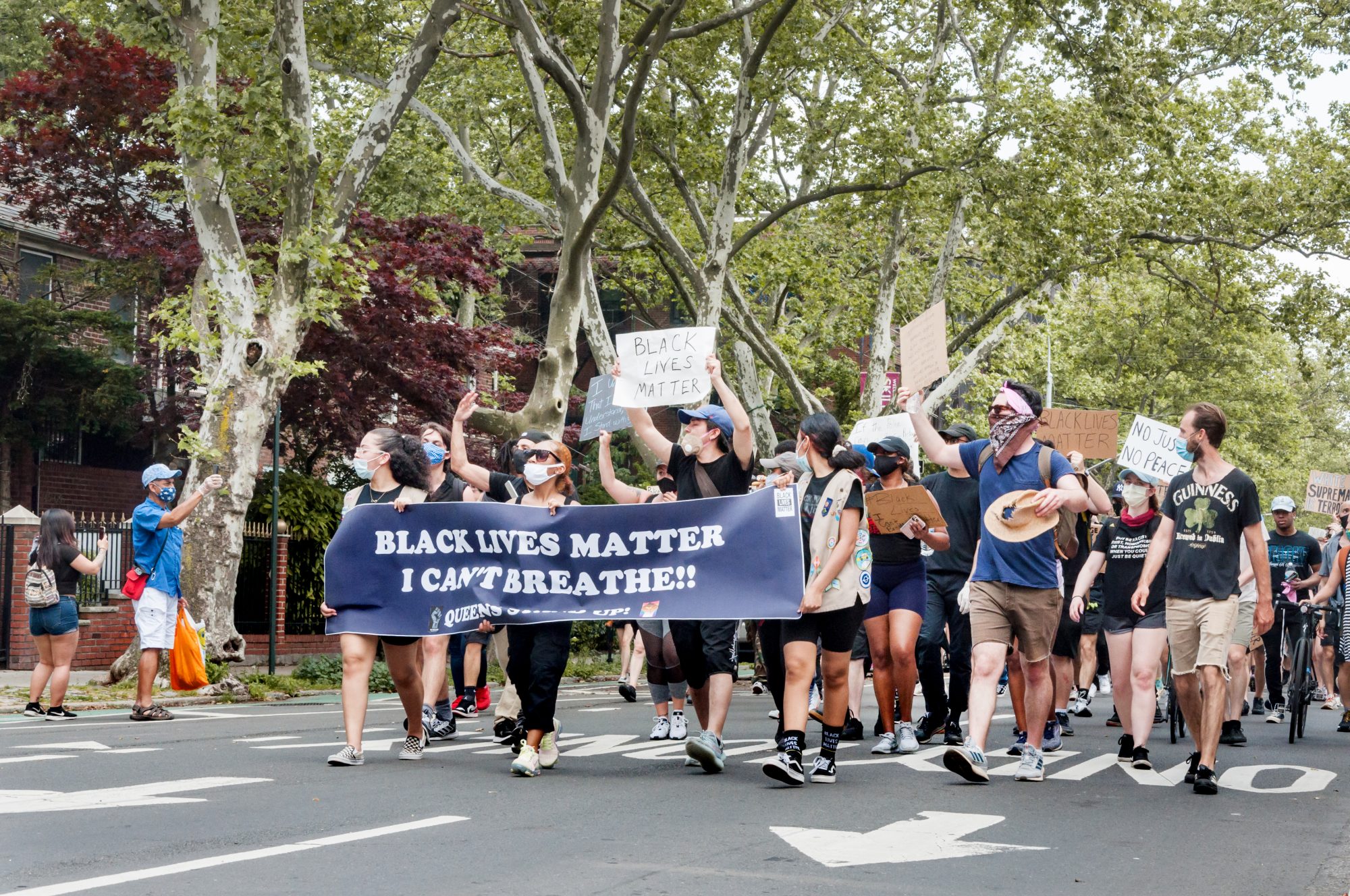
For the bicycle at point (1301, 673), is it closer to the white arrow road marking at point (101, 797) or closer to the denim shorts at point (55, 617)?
the white arrow road marking at point (101, 797)

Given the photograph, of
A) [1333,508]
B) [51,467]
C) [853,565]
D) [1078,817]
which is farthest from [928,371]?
[51,467]

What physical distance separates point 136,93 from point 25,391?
5.16 meters

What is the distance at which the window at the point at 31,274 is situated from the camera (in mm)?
26641

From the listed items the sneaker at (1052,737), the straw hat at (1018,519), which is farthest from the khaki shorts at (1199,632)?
the sneaker at (1052,737)

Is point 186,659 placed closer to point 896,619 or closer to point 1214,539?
point 896,619

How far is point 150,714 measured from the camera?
1307 centimetres

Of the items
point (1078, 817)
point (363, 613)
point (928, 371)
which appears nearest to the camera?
point (1078, 817)

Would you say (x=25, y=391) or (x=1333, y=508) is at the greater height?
(x=25, y=391)

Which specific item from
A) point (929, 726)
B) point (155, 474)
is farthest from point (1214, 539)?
point (155, 474)

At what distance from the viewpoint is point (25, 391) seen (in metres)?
24.6

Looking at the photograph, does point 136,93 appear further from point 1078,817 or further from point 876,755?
point 1078,817

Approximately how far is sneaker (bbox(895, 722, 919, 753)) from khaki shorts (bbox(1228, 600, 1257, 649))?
6.79 feet

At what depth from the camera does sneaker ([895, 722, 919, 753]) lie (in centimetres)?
1027

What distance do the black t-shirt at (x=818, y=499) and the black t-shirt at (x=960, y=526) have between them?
1.88 meters
